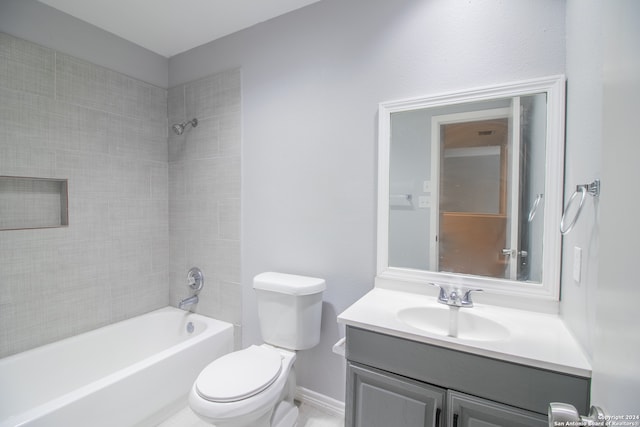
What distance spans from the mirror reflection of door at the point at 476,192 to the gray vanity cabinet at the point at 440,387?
1.76 feet

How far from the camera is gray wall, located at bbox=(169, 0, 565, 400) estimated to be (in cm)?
140

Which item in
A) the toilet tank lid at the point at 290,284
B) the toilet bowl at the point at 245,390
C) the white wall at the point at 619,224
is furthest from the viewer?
the toilet tank lid at the point at 290,284

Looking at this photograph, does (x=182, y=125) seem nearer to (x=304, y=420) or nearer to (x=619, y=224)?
(x=304, y=420)

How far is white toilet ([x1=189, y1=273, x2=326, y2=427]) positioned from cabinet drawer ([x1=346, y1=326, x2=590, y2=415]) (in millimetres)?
478

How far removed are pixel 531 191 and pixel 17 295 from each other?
2860 mm

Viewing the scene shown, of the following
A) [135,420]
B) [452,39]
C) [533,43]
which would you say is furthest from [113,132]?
[533,43]

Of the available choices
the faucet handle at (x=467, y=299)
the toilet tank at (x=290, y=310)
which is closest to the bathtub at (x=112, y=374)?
the toilet tank at (x=290, y=310)

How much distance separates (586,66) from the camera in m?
1.04

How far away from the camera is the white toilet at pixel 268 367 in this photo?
130cm

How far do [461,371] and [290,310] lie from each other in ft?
3.13

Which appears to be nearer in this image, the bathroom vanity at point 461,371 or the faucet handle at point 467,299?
the bathroom vanity at point 461,371

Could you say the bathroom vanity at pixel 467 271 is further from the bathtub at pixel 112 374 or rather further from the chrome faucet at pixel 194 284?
the chrome faucet at pixel 194 284

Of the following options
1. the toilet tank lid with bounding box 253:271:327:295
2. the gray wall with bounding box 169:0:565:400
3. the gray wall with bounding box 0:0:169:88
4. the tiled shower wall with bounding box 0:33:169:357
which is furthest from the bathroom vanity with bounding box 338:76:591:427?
the gray wall with bounding box 0:0:169:88

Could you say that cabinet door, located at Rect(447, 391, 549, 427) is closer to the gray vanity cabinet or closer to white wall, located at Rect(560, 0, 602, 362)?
the gray vanity cabinet
